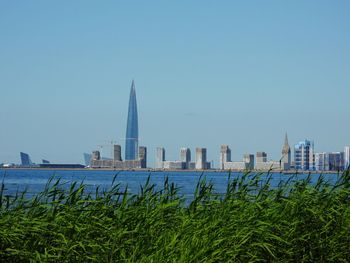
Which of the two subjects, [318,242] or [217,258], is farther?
[318,242]

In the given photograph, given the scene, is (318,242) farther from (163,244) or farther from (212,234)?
(163,244)

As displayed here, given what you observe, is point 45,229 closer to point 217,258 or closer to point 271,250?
point 217,258

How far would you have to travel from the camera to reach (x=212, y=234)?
1168cm

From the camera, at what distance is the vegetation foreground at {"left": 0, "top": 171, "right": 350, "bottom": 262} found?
11203 millimetres

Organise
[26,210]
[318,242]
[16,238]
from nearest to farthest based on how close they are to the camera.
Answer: [16,238], [26,210], [318,242]

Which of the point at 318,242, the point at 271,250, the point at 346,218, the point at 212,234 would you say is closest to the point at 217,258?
the point at 212,234

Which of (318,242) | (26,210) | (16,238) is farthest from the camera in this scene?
(318,242)

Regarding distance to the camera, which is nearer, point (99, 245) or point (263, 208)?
point (99, 245)

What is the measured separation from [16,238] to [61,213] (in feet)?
3.08

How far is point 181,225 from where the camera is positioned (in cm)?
1197

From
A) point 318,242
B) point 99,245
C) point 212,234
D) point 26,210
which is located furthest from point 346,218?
point 26,210

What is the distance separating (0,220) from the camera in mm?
11445

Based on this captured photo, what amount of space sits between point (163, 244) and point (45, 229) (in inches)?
69.4

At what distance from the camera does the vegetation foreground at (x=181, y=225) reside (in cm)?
1120
